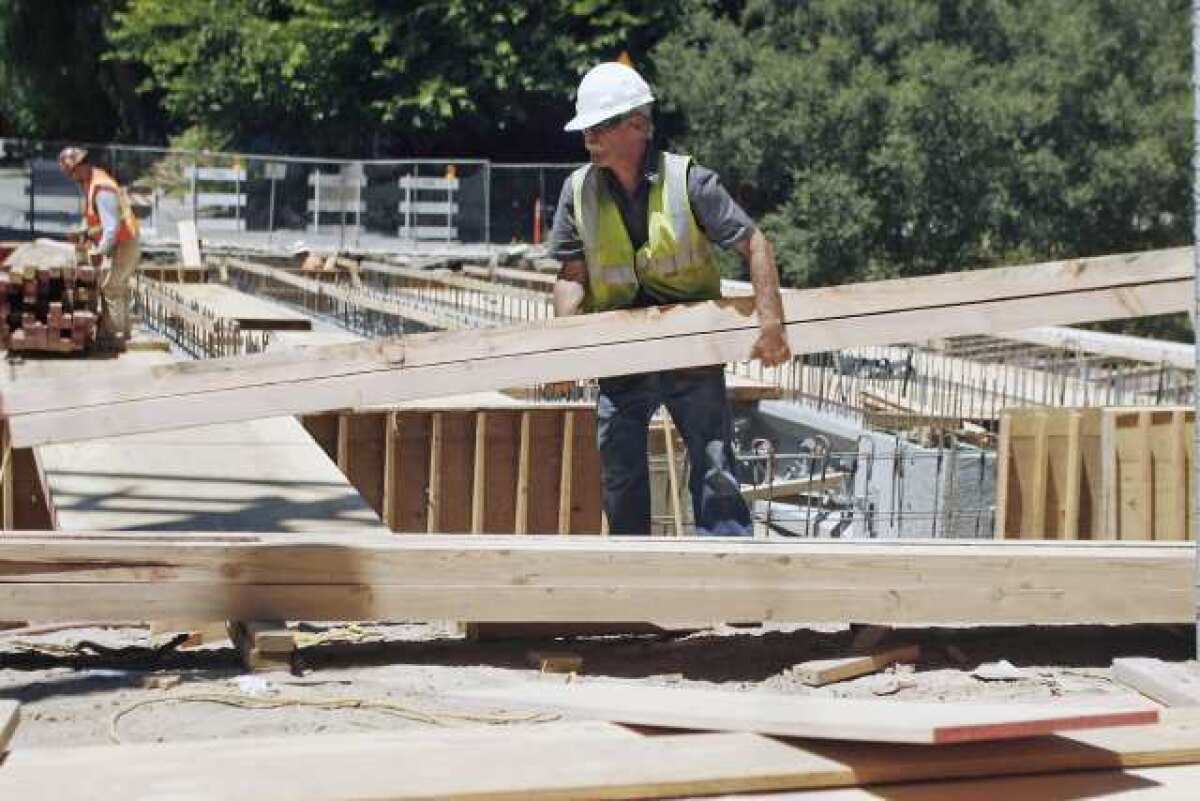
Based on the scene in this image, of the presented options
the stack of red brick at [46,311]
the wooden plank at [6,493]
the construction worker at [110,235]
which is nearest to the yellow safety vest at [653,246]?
the wooden plank at [6,493]

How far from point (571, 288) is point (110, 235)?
23.4 ft

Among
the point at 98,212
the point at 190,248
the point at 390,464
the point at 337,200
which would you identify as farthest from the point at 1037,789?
the point at 337,200

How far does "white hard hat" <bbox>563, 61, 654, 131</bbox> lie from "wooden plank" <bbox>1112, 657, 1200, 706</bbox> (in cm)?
239

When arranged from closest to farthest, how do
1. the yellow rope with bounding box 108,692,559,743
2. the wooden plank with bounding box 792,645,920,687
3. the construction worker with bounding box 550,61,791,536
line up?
1. the yellow rope with bounding box 108,692,559,743
2. the wooden plank with bounding box 792,645,920,687
3. the construction worker with bounding box 550,61,791,536

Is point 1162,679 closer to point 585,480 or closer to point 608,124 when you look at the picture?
point 608,124

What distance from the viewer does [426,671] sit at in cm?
574

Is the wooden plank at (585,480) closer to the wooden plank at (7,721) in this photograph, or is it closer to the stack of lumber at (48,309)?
the stack of lumber at (48,309)

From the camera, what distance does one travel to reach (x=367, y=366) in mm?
6605

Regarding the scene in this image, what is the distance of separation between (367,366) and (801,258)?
24493 mm

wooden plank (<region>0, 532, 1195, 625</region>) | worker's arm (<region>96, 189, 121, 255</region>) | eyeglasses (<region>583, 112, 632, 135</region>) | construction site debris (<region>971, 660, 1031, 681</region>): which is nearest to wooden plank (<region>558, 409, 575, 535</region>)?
eyeglasses (<region>583, 112, 632, 135</region>)

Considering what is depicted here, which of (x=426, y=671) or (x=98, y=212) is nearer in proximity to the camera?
(x=426, y=671)

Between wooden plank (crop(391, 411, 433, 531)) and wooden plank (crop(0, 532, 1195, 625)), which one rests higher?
wooden plank (crop(0, 532, 1195, 625))

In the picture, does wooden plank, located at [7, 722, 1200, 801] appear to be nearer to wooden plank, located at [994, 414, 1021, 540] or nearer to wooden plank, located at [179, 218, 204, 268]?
wooden plank, located at [994, 414, 1021, 540]

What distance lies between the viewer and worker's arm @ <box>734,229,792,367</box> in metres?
6.23
